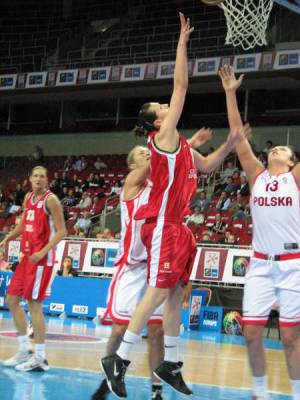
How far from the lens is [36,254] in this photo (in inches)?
330

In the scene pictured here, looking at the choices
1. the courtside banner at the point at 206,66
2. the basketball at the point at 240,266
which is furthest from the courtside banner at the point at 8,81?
the basketball at the point at 240,266

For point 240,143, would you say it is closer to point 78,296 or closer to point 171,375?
point 171,375

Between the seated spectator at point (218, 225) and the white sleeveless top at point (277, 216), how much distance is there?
12725mm

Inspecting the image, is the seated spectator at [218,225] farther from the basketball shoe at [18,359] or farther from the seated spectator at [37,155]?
the seated spectator at [37,155]

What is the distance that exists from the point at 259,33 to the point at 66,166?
1804cm

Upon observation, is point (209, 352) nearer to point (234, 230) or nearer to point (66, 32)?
point (234, 230)

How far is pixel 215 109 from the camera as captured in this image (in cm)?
2950

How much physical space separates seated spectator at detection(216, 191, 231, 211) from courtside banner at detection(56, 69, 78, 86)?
913 centimetres

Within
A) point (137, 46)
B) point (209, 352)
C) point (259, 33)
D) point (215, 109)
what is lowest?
point (209, 352)

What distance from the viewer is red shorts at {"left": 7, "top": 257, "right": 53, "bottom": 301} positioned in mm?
8484

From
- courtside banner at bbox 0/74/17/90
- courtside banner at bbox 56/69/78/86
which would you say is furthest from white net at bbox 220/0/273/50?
courtside banner at bbox 0/74/17/90

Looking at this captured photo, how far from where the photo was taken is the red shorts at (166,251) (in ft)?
19.3

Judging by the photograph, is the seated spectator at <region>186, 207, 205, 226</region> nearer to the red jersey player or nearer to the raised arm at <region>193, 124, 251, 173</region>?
the red jersey player

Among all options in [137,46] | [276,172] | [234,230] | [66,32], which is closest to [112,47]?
[137,46]
